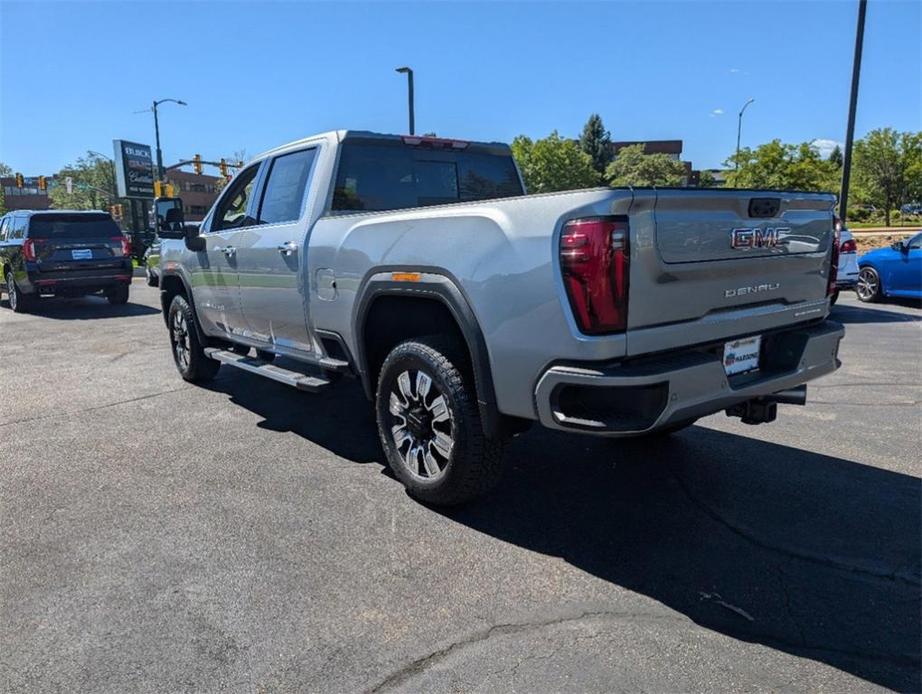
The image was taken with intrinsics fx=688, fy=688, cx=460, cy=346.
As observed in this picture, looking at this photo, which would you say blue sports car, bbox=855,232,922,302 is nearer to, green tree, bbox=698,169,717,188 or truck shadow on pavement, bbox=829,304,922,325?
truck shadow on pavement, bbox=829,304,922,325

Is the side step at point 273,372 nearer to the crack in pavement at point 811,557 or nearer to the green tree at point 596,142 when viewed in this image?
the crack in pavement at point 811,557

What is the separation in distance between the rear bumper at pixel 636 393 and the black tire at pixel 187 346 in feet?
14.8

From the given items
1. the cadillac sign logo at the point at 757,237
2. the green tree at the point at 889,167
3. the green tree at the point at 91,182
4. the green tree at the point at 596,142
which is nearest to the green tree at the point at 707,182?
the cadillac sign logo at the point at 757,237

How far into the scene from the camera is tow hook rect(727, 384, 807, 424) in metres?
3.51

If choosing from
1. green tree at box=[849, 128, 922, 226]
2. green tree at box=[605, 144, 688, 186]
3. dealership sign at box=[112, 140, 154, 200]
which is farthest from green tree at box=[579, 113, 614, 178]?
dealership sign at box=[112, 140, 154, 200]

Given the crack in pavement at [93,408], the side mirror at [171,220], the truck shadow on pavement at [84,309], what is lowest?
the crack in pavement at [93,408]

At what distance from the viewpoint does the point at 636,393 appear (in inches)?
112

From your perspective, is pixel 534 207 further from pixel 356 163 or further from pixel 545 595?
pixel 356 163

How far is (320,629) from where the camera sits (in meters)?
2.71

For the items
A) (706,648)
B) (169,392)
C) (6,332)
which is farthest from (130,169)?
(706,648)

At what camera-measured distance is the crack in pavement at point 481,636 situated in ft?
7.93

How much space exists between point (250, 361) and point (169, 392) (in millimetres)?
1601

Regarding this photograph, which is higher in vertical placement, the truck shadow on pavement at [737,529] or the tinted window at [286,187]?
the tinted window at [286,187]

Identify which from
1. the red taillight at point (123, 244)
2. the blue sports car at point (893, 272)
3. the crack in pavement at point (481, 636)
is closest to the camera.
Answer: the crack in pavement at point (481, 636)
